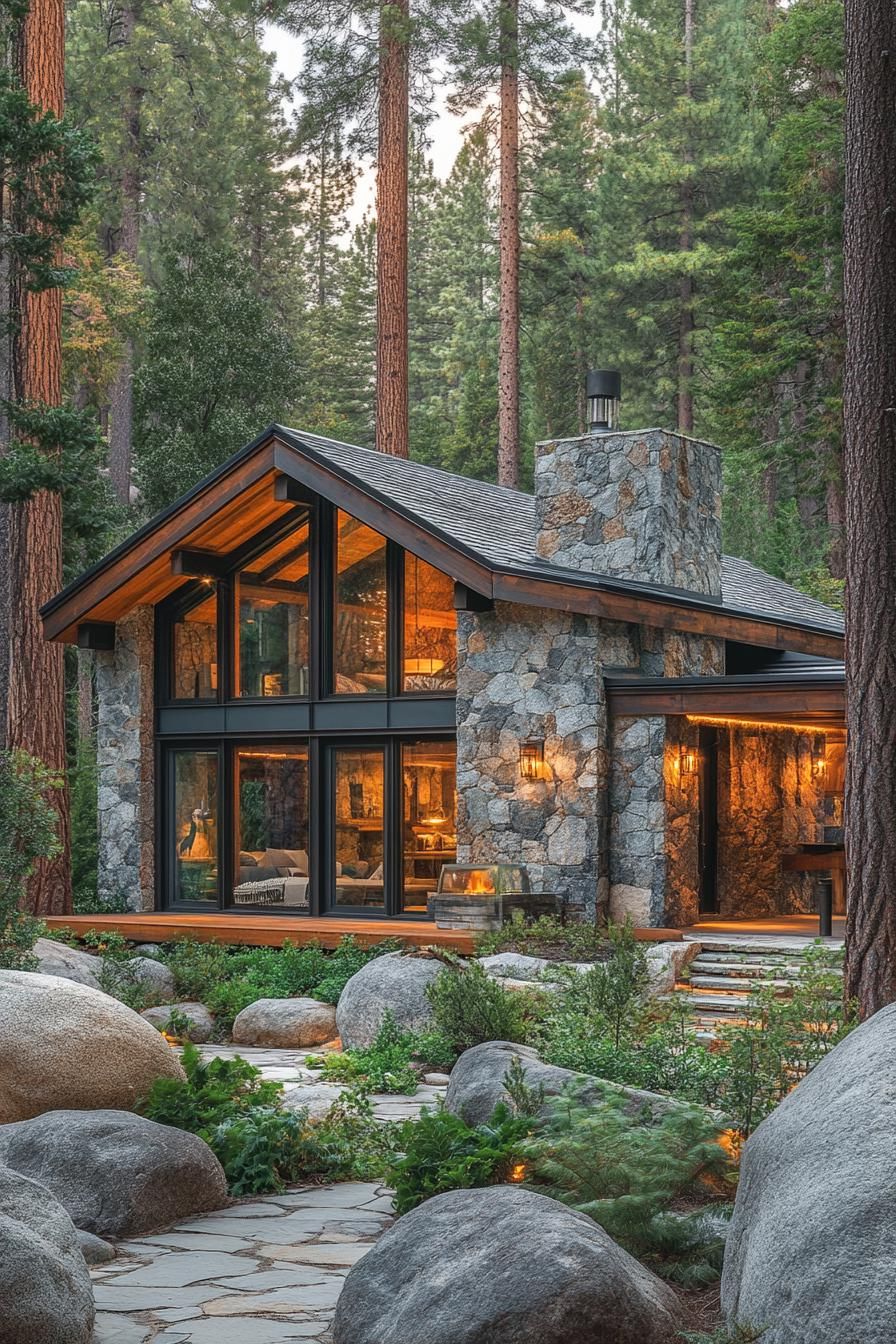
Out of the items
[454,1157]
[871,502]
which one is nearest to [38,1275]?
[454,1157]

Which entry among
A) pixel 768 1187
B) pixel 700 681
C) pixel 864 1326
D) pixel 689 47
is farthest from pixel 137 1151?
pixel 689 47

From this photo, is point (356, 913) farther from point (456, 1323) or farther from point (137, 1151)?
point (456, 1323)

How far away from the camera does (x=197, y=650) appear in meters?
17.6

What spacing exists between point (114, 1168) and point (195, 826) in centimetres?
1141

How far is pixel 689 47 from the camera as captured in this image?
32.0 metres

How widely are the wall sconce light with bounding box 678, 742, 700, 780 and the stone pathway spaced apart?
789cm

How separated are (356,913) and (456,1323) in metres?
11.9

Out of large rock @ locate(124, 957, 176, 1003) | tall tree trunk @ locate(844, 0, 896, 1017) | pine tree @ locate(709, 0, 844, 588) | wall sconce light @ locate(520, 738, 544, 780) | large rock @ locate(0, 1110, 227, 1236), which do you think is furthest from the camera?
pine tree @ locate(709, 0, 844, 588)

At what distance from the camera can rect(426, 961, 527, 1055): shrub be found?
9.26 meters

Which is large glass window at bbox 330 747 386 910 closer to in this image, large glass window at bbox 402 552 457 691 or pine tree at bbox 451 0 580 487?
large glass window at bbox 402 552 457 691

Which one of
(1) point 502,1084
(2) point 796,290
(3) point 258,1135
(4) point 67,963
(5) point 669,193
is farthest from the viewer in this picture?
(5) point 669,193

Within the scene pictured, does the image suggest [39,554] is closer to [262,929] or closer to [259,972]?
[262,929]

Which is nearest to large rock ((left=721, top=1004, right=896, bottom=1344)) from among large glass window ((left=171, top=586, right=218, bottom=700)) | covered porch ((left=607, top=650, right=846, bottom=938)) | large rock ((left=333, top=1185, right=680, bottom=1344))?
large rock ((left=333, top=1185, right=680, bottom=1344))

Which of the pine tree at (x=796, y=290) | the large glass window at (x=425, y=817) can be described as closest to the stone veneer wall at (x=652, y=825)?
the large glass window at (x=425, y=817)
